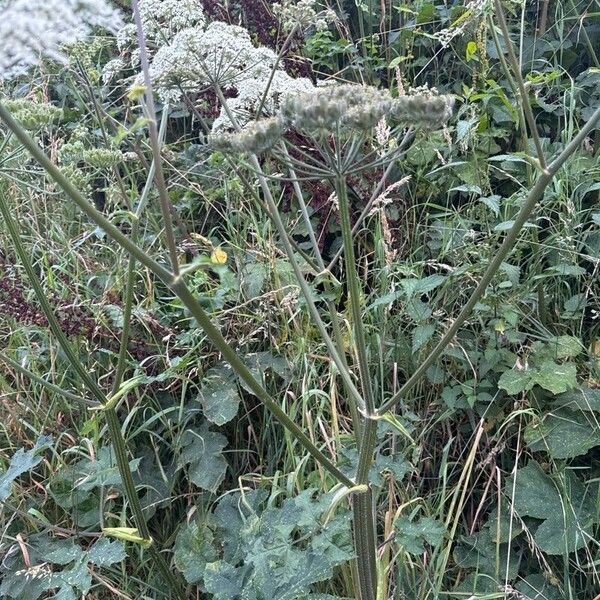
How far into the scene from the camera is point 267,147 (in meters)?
1.33

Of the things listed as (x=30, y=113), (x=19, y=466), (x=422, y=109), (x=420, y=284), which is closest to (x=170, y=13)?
(x=30, y=113)

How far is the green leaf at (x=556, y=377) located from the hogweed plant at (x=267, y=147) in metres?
0.52

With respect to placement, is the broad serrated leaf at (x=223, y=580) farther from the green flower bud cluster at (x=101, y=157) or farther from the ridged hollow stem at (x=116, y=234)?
the green flower bud cluster at (x=101, y=157)

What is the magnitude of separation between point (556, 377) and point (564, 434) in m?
0.18

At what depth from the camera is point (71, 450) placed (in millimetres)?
2387

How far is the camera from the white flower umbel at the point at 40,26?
6.26 feet

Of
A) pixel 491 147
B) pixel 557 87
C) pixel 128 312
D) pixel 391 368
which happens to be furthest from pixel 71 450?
pixel 557 87

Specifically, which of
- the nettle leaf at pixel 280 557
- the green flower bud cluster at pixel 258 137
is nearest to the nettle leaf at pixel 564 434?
the nettle leaf at pixel 280 557

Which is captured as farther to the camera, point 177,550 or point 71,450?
point 71,450

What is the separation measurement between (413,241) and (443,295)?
0.40 metres

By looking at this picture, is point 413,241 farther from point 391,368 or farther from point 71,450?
point 71,450

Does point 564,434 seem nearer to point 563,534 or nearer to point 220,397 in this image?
point 563,534

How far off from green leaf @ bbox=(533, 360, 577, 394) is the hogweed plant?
518 millimetres

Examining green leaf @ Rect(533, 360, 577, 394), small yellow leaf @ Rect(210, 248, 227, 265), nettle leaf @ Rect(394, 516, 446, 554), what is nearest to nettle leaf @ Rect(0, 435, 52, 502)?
small yellow leaf @ Rect(210, 248, 227, 265)
